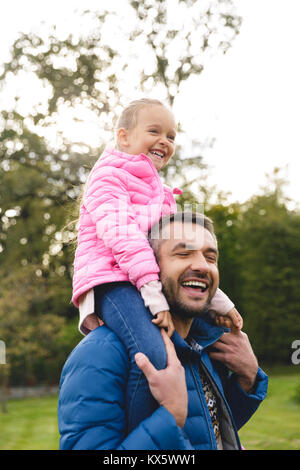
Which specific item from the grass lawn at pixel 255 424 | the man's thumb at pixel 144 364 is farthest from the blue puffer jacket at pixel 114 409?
the grass lawn at pixel 255 424

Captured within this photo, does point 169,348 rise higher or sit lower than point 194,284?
lower

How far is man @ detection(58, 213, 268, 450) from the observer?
184 cm

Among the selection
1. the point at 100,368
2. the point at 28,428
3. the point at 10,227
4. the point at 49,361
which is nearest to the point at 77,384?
the point at 100,368

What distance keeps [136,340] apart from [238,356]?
0.65m

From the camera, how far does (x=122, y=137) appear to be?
2.62 m

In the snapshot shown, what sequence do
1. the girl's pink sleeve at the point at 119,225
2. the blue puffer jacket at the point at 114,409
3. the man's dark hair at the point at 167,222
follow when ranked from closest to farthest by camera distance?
the blue puffer jacket at the point at 114,409, the girl's pink sleeve at the point at 119,225, the man's dark hair at the point at 167,222

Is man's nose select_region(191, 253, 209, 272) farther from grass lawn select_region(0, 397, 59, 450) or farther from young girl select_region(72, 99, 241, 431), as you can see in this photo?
grass lawn select_region(0, 397, 59, 450)

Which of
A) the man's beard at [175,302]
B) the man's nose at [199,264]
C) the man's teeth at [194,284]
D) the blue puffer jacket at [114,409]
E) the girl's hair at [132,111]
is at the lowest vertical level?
the blue puffer jacket at [114,409]

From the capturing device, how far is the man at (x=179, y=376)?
1.84 metres

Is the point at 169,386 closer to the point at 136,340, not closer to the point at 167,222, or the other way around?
the point at 136,340

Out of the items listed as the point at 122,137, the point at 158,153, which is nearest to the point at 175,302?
the point at 158,153

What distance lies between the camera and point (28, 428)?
46.3 ft

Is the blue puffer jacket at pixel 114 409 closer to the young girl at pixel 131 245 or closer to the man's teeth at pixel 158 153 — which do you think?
the young girl at pixel 131 245

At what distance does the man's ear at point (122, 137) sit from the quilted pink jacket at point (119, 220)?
0.08 metres
